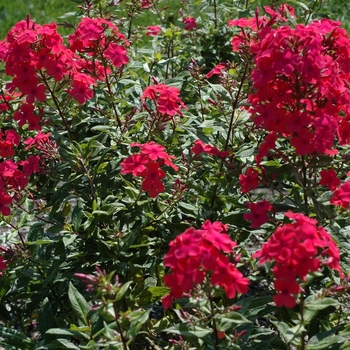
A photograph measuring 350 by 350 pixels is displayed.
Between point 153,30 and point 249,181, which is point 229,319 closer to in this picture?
point 249,181

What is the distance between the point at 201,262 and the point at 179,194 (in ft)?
2.53

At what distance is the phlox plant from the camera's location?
7.09ft

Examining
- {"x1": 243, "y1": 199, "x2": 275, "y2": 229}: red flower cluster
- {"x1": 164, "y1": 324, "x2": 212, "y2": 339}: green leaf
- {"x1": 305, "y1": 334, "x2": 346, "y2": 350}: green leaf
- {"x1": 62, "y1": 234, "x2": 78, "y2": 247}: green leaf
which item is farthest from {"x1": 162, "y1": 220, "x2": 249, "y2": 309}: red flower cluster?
{"x1": 62, "y1": 234, "x2": 78, "y2": 247}: green leaf

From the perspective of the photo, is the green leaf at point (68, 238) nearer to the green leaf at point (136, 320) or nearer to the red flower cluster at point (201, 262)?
the green leaf at point (136, 320)

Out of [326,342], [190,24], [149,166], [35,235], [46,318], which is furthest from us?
[190,24]

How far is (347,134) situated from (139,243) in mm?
938

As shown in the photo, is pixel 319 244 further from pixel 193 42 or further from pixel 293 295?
pixel 193 42

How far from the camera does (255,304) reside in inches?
95.7

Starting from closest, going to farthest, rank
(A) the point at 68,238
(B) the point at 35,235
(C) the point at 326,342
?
(C) the point at 326,342 → (A) the point at 68,238 → (B) the point at 35,235

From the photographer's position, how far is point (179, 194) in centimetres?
269

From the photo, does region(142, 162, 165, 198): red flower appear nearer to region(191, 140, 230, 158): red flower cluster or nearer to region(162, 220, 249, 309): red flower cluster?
region(191, 140, 230, 158): red flower cluster

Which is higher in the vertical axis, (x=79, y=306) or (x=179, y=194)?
(x=179, y=194)

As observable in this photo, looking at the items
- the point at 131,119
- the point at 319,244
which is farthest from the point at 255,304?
the point at 131,119

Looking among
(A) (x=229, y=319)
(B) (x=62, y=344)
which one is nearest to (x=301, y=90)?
(A) (x=229, y=319)
